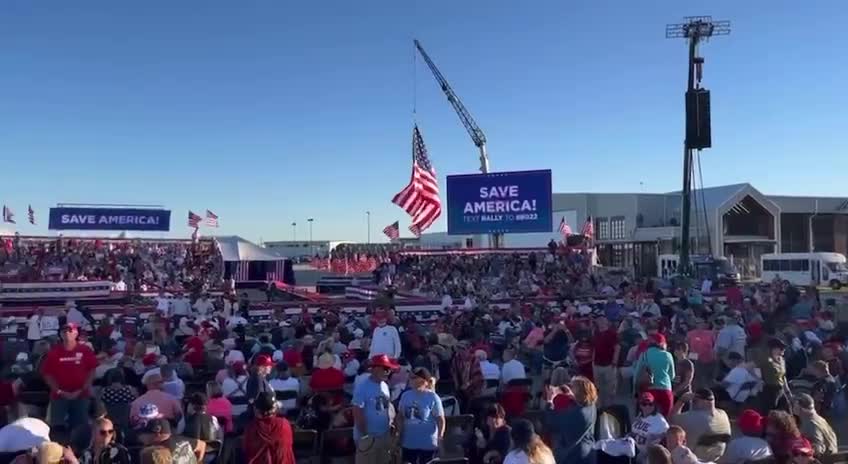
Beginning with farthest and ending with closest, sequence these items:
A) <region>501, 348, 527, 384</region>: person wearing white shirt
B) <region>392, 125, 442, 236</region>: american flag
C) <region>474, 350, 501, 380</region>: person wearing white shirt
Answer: <region>392, 125, 442, 236</region>: american flag, <region>474, 350, 501, 380</region>: person wearing white shirt, <region>501, 348, 527, 384</region>: person wearing white shirt

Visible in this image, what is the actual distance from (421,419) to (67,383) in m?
4.10

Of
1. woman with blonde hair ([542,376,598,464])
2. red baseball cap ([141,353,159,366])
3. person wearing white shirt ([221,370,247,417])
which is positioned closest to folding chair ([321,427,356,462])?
person wearing white shirt ([221,370,247,417])

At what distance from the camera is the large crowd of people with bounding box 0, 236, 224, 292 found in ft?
110

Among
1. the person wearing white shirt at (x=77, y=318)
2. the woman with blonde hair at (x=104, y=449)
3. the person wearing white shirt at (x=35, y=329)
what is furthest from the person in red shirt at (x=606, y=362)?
the person wearing white shirt at (x=77, y=318)

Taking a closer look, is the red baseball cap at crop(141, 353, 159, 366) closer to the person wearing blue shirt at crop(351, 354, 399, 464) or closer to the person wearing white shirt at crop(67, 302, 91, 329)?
the person wearing blue shirt at crop(351, 354, 399, 464)

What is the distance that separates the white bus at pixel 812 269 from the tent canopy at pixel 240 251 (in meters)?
25.6

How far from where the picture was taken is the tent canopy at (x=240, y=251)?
36.6 m

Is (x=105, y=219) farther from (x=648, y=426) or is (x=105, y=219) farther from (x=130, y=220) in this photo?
(x=648, y=426)

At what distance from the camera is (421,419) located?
6.64 meters

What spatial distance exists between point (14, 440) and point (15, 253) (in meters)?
35.2

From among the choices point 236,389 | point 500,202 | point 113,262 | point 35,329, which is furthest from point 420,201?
point 236,389

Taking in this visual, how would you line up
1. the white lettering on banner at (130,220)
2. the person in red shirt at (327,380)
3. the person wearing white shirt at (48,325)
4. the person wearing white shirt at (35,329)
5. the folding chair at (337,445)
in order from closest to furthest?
the folding chair at (337,445), the person in red shirt at (327,380), the person wearing white shirt at (35,329), the person wearing white shirt at (48,325), the white lettering on banner at (130,220)

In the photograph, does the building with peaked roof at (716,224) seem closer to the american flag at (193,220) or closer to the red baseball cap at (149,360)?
the american flag at (193,220)

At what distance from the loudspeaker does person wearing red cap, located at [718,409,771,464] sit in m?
27.1
